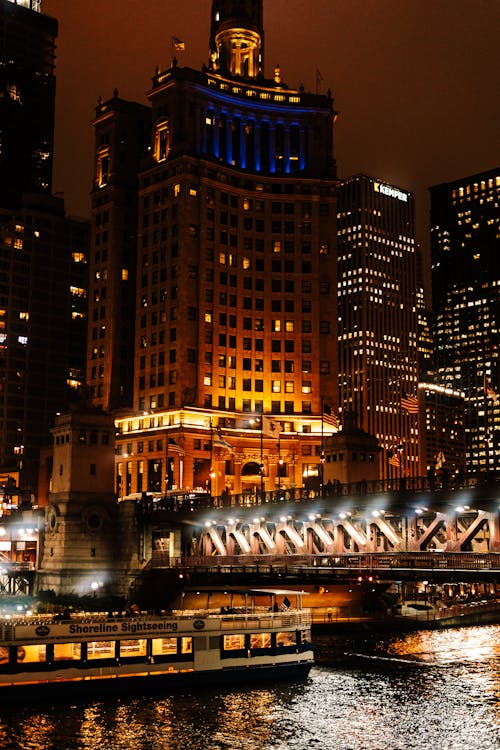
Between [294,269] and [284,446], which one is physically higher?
[294,269]

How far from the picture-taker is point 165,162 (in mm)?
167125

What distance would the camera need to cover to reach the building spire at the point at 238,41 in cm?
18575

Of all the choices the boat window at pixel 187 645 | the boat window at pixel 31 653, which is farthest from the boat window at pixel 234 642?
the boat window at pixel 31 653

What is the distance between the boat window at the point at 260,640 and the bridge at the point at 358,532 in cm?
723

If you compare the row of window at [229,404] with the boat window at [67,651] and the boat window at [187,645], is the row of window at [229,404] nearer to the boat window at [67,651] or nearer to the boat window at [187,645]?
the boat window at [187,645]

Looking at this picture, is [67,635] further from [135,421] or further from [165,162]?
[165,162]

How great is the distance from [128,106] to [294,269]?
146 ft

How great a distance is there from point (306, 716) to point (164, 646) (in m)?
14.5

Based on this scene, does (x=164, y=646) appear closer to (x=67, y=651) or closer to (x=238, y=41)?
(x=67, y=651)

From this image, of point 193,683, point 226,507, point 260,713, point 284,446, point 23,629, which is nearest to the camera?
point 260,713

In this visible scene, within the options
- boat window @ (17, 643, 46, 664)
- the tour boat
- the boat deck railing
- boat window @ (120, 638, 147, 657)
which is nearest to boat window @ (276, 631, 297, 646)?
the tour boat

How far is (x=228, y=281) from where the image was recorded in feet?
542

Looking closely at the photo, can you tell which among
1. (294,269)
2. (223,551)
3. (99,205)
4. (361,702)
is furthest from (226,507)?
(99,205)

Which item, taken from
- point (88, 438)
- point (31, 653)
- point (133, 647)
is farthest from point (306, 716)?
point (88, 438)
